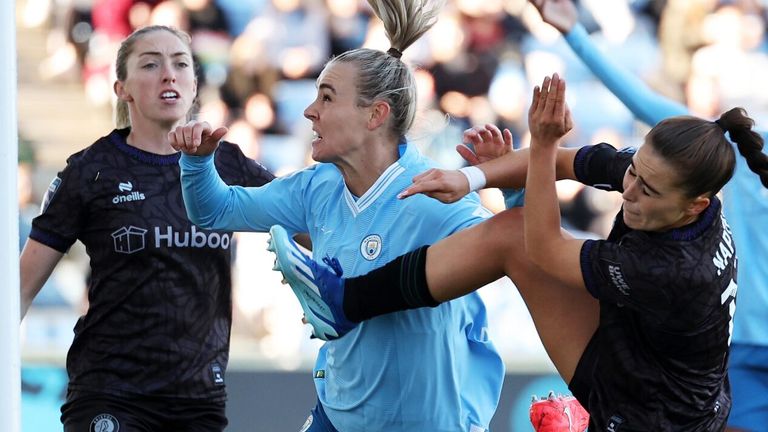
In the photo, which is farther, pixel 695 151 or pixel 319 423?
pixel 319 423

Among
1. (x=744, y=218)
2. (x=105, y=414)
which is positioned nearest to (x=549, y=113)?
(x=744, y=218)

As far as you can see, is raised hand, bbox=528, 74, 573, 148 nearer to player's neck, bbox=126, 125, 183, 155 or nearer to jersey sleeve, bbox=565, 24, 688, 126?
jersey sleeve, bbox=565, 24, 688, 126

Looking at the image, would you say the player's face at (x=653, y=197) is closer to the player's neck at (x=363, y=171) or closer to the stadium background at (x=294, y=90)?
the player's neck at (x=363, y=171)

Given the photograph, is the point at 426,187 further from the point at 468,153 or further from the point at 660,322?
the point at 660,322

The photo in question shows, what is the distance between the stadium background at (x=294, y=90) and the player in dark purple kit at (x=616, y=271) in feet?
9.48

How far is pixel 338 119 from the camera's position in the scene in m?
3.37

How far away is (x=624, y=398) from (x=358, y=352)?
2.37 ft

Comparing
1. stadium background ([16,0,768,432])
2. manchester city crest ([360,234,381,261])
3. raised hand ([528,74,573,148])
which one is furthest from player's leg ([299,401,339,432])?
stadium background ([16,0,768,432])

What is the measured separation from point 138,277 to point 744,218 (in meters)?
1.76

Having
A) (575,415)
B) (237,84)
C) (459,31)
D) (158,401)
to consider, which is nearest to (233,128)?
(237,84)

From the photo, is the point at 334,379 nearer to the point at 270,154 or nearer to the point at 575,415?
the point at 575,415

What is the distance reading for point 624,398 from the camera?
2934 mm

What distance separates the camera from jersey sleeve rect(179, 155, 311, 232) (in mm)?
3445

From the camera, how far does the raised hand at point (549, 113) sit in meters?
2.75
